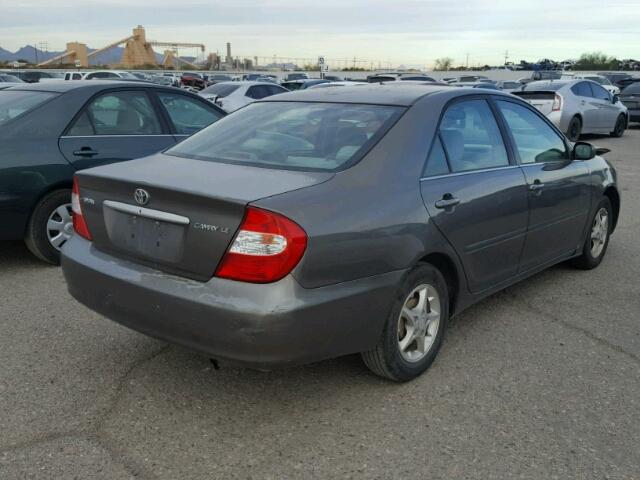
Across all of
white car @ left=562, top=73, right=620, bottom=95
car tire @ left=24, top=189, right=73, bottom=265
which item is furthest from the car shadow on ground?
white car @ left=562, top=73, right=620, bottom=95

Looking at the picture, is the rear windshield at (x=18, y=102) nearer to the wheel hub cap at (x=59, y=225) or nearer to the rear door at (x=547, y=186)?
the wheel hub cap at (x=59, y=225)

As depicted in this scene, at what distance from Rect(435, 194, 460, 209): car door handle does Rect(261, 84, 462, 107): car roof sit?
0.58 meters

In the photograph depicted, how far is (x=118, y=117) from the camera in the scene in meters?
5.84

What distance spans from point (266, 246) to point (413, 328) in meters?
1.10

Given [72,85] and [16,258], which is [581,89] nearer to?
[72,85]

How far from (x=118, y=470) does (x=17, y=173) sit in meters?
3.14

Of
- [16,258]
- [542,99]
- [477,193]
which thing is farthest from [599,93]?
[16,258]

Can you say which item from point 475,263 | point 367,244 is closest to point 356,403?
point 367,244

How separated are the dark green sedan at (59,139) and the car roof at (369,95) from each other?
2.03 metres

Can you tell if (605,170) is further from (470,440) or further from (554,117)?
(554,117)

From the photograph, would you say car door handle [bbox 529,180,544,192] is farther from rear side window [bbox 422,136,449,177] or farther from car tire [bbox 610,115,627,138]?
car tire [bbox 610,115,627,138]

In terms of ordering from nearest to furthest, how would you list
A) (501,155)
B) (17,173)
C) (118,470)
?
1. (118,470)
2. (501,155)
3. (17,173)

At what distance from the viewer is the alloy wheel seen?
335 cm

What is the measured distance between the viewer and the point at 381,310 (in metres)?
3.03
